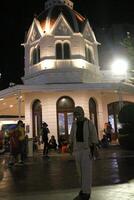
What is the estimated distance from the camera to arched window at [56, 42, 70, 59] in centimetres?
2520

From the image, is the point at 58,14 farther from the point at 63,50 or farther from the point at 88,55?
the point at 88,55

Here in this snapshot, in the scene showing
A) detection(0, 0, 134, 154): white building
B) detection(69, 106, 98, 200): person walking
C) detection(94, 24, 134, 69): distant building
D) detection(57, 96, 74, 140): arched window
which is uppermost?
detection(94, 24, 134, 69): distant building

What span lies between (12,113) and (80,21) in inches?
470

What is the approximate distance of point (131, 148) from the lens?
18.6m

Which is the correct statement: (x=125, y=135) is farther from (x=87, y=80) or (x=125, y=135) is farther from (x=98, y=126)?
(x=87, y=80)

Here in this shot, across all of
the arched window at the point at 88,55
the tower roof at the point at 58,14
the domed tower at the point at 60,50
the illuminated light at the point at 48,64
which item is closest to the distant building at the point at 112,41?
the arched window at the point at 88,55

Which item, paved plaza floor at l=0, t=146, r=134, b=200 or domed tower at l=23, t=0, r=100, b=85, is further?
domed tower at l=23, t=0, r=100, b=85

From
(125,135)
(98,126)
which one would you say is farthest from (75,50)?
(125,135)

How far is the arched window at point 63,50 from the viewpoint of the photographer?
2520 centimetres

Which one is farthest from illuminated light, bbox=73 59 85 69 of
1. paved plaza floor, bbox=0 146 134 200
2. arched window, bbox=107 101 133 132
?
paved plaza floor, bbox=0 146 134 200

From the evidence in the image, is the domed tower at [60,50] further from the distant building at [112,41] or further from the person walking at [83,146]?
the person walking at [83,146]

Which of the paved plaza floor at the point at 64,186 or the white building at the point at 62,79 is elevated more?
the white building at the point at 62,79

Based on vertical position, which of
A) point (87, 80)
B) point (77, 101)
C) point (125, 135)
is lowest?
point (125, 135)

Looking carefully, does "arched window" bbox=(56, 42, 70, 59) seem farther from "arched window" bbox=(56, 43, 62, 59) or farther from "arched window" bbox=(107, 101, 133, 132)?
"arched window" bbox=(107, 101, 133, 132)
